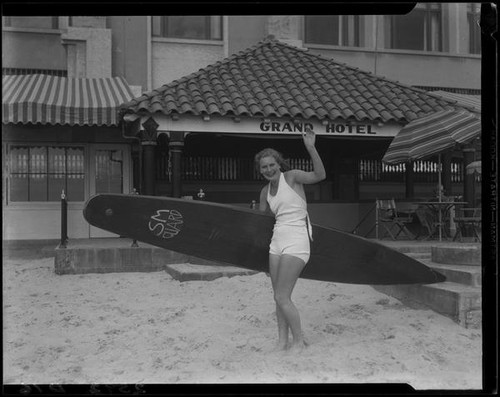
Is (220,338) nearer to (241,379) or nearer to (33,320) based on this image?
(241,379)

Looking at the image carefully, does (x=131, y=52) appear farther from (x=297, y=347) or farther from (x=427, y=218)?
(x=297, y=347)

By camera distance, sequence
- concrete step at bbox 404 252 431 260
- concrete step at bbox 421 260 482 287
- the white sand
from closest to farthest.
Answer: the white sand
concrete step at bbox 421 260 482 287
concrete step at bbox 404 252 431 260

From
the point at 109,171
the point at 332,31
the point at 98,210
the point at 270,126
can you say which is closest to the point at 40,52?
the point at 109,171

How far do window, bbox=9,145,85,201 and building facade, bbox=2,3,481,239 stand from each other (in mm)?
18

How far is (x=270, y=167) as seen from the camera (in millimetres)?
4027

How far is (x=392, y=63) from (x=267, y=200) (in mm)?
7642

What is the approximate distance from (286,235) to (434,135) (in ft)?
12.7

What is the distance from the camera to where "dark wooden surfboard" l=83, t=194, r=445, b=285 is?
165 inches

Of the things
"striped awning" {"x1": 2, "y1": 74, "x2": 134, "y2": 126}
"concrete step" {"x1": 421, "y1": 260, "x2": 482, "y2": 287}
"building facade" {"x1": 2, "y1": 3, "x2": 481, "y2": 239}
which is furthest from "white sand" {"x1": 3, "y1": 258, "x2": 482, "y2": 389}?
"building facade" {"x1": 2, "y1": 3, "x2": 481, "y2": 239}

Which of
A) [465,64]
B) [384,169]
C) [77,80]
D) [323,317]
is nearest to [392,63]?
[465,64]

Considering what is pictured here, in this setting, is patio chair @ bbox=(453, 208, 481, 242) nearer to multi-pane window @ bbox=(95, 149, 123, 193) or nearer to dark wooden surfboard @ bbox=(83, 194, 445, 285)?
dark wooden surfboard @ bbox=(83, 194, 445, 285)

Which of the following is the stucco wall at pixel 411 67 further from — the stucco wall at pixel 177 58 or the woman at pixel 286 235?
the woman at pixel 286 235

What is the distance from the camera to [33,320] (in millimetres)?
5266

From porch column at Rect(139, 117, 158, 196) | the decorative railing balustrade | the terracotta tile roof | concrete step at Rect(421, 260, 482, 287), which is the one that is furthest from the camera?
the decorative railing balustrade
